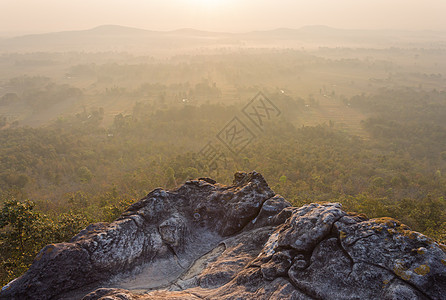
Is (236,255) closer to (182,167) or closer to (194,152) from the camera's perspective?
(182,167)

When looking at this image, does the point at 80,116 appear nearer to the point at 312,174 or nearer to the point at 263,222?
the point at 312,174

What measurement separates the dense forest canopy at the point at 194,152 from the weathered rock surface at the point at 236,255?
21.4ft

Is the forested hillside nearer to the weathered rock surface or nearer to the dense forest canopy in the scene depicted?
the dense forest canopy

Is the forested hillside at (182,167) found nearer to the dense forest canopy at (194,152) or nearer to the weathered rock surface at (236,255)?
the dense forest canopy at (194,152)

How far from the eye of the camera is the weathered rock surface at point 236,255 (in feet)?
26.1

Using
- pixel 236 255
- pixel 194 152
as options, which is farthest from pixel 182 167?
pixel 236 255

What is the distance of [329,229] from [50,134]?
71.0 meters

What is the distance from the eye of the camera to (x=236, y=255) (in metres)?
11.9

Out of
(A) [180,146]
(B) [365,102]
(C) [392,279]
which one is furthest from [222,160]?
(B) [365,102]

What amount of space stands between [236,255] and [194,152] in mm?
39015

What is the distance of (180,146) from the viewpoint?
57.2 meters

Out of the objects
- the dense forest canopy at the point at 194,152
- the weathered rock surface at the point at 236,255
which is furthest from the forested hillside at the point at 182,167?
the weathered rock surface at the point at 236,255

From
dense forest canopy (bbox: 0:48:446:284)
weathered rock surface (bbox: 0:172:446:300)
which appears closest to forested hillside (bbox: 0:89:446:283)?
dense forest canopy (bbox: 0:48:446:284)

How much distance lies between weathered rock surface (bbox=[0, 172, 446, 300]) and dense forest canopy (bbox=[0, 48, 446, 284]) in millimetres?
6526
